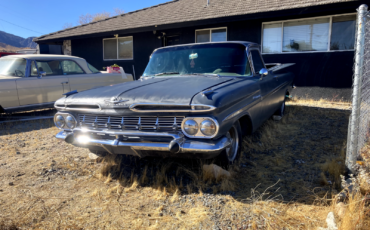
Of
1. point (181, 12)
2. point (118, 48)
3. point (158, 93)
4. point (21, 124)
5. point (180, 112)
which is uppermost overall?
point (181, 12)

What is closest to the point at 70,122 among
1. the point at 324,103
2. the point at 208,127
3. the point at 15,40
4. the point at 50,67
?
the point at 208,127

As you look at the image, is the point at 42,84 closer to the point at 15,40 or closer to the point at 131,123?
the point at 131,123

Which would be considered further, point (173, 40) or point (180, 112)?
point (173, 40)

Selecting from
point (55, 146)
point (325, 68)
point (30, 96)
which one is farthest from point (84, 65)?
point (325, 68)

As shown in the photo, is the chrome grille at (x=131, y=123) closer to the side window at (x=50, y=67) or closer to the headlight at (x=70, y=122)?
the headlight at (x=70, y=122)

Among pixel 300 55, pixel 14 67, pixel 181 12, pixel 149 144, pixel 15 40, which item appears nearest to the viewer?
pixel 149 144

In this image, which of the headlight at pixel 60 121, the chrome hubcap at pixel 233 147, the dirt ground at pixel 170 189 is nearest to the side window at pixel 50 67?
the dirt ground at pixel 170 189

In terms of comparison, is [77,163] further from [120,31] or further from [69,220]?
[120,31]

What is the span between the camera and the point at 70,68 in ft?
24.0

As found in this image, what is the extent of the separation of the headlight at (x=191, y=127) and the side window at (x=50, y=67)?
549 cm

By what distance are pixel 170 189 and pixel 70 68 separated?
5678 mm

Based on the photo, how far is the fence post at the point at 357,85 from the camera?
8.21 feet

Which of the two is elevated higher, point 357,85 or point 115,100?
point 357,85

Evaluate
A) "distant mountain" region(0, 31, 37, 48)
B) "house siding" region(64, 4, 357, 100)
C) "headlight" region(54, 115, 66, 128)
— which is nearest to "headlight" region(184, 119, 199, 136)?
"headlight" region(54, 115, 66, 128)
